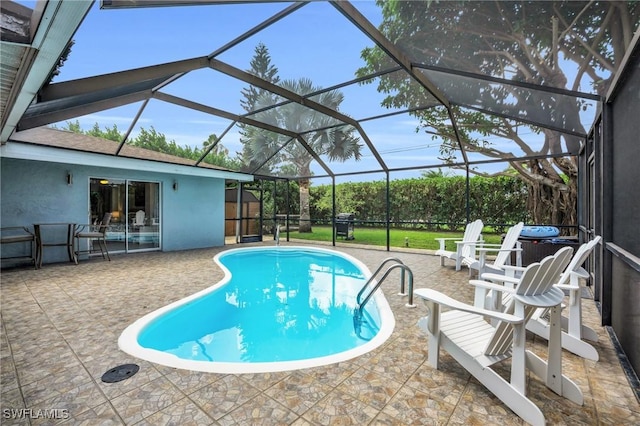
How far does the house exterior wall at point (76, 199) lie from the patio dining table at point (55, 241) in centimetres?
14

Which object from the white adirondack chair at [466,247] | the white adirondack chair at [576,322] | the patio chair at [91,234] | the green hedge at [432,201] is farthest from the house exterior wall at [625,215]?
the patio chair at [91,234]

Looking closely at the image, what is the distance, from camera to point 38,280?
5.96 meters

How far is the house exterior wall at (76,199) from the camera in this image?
723 centimetres

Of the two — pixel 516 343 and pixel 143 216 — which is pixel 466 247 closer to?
pixel 516 343

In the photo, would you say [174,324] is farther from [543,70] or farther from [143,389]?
[543,70]

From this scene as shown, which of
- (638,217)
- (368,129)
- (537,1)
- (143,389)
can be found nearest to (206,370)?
(143,389)

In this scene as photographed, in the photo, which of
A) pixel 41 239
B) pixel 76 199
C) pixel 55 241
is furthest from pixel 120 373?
pixel 76 199

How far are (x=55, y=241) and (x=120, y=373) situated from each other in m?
7.30

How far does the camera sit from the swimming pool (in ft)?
10.2

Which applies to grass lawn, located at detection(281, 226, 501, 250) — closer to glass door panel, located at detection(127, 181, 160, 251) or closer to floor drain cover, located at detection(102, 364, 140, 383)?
glass door panel, located at detection(127, 181, 160, 251)

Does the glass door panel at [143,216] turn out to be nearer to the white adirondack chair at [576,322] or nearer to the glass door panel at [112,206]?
the glass door panel at [112,206]

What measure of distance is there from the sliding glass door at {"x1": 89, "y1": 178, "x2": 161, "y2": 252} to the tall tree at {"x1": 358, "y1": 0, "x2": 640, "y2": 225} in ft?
26.5

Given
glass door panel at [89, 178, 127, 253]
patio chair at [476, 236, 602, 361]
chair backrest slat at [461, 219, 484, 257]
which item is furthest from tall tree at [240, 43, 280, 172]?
chair backrest slat at [461, 219, 484, 257]

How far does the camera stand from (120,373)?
8.69 ft
